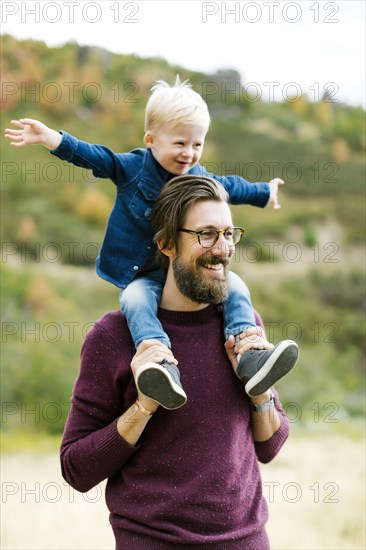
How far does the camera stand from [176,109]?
2.14 metres

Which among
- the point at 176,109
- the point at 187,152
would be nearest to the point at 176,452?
the point at 187,152

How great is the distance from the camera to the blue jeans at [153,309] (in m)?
1.81

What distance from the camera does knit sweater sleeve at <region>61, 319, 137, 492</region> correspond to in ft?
5.86

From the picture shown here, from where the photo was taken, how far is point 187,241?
6.12 feet

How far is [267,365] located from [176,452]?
292 millimetres

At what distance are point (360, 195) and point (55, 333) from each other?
231 inches

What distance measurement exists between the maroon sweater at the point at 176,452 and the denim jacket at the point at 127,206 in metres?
0.27

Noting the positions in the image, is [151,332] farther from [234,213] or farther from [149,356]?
[234,213]

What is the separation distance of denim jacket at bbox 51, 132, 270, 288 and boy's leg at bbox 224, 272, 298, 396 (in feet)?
1.13

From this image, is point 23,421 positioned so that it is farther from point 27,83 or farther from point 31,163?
point 27,83

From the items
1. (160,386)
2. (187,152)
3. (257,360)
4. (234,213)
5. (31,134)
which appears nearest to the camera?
(160,386)

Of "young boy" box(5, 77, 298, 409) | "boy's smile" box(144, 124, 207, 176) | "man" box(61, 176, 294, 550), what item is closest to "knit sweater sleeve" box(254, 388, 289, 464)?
"man" box(61, 176, 294, 550)

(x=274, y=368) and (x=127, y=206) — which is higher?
(x=127, y=206)

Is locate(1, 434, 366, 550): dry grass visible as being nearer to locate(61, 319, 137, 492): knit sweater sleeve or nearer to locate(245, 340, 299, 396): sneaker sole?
locate(61, 319, 137, 492): knit sweater sleeve
